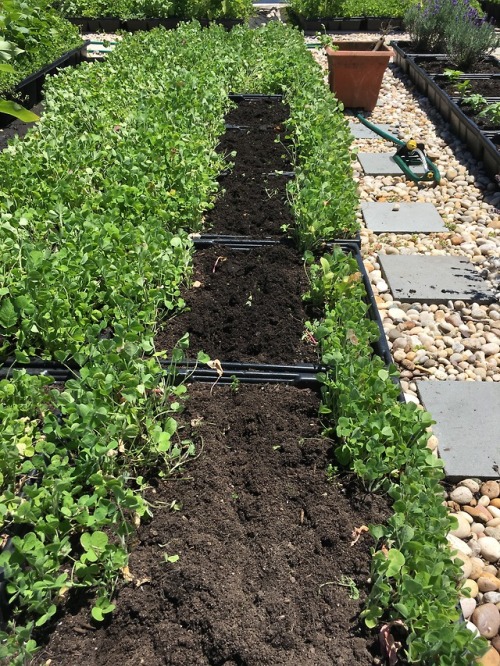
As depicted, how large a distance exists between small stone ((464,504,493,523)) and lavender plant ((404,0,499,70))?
7.20 m

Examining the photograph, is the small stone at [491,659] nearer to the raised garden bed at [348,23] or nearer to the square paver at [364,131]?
the square paver at [364,131]

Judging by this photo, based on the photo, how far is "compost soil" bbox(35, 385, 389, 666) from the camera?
69.2 inches

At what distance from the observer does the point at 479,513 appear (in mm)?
2566

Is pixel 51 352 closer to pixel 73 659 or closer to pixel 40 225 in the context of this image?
pixel 40 225

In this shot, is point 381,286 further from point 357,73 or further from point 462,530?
point 357,73

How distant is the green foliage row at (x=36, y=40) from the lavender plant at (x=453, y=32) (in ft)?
16.8

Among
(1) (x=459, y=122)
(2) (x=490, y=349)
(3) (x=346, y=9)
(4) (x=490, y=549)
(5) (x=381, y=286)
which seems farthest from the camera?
(3) (x=346, y=9)

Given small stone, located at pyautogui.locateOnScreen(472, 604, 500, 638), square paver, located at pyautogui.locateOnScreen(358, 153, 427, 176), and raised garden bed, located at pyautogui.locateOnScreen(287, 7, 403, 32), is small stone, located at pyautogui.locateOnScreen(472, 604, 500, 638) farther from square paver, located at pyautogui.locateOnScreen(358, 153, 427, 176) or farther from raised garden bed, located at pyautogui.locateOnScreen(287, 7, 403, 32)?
raised garden bed, located at pyautogui.locateOnScreen(287, 7, 403, 32)

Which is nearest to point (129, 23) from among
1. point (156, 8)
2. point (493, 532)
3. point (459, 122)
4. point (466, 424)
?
point (156, 8)

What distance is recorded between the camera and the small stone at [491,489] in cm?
265

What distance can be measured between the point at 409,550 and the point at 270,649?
50cm

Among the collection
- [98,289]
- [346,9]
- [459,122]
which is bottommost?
[98,289]

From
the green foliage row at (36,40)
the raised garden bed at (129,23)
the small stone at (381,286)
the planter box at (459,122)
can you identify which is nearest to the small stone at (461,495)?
the small stone at (381,286)

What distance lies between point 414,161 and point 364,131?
1.07 meters
